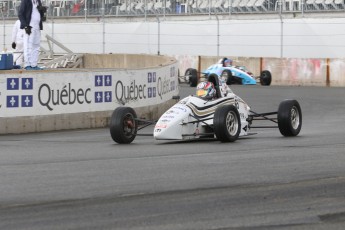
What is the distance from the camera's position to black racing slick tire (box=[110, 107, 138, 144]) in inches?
606

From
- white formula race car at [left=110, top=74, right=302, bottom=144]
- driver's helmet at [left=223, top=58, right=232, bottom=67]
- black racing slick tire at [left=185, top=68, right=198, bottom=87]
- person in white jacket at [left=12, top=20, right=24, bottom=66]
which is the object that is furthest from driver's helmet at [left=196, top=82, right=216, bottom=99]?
driver's helmet at [left=223, top=58, right=232, bottom=67]

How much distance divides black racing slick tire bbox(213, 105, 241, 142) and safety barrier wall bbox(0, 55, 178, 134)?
4.55 m

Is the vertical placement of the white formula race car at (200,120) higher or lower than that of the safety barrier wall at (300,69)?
lower

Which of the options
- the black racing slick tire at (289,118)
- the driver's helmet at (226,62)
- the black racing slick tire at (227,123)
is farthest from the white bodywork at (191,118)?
the driver's helmet at (226,62)

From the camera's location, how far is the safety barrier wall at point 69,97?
18.2m

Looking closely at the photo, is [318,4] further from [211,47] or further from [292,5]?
[211,47]

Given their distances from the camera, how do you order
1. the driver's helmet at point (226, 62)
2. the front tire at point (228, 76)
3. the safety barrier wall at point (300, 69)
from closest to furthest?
the front tire at point (228, 76) → the driver's helmet at point (226, 62) → the safety barrier wall at point (300, 69)

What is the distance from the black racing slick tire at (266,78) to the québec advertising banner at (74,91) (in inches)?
487

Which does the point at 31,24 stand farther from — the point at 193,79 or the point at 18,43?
the point at 193,79

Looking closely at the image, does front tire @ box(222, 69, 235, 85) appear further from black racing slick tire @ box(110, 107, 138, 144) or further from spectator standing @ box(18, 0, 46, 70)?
black racing slick tire @ box(110, 107, 138, 144)

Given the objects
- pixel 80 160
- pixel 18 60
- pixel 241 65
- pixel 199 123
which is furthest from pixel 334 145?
pixel 241 65

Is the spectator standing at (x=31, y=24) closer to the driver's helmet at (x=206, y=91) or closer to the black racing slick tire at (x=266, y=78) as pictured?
the driver's helmet at (x=206, y=91)

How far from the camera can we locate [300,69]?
34.8 metres

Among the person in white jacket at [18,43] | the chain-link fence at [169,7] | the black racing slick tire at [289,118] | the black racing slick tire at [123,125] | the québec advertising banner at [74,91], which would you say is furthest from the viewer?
the chain-link fence at [169,7]
